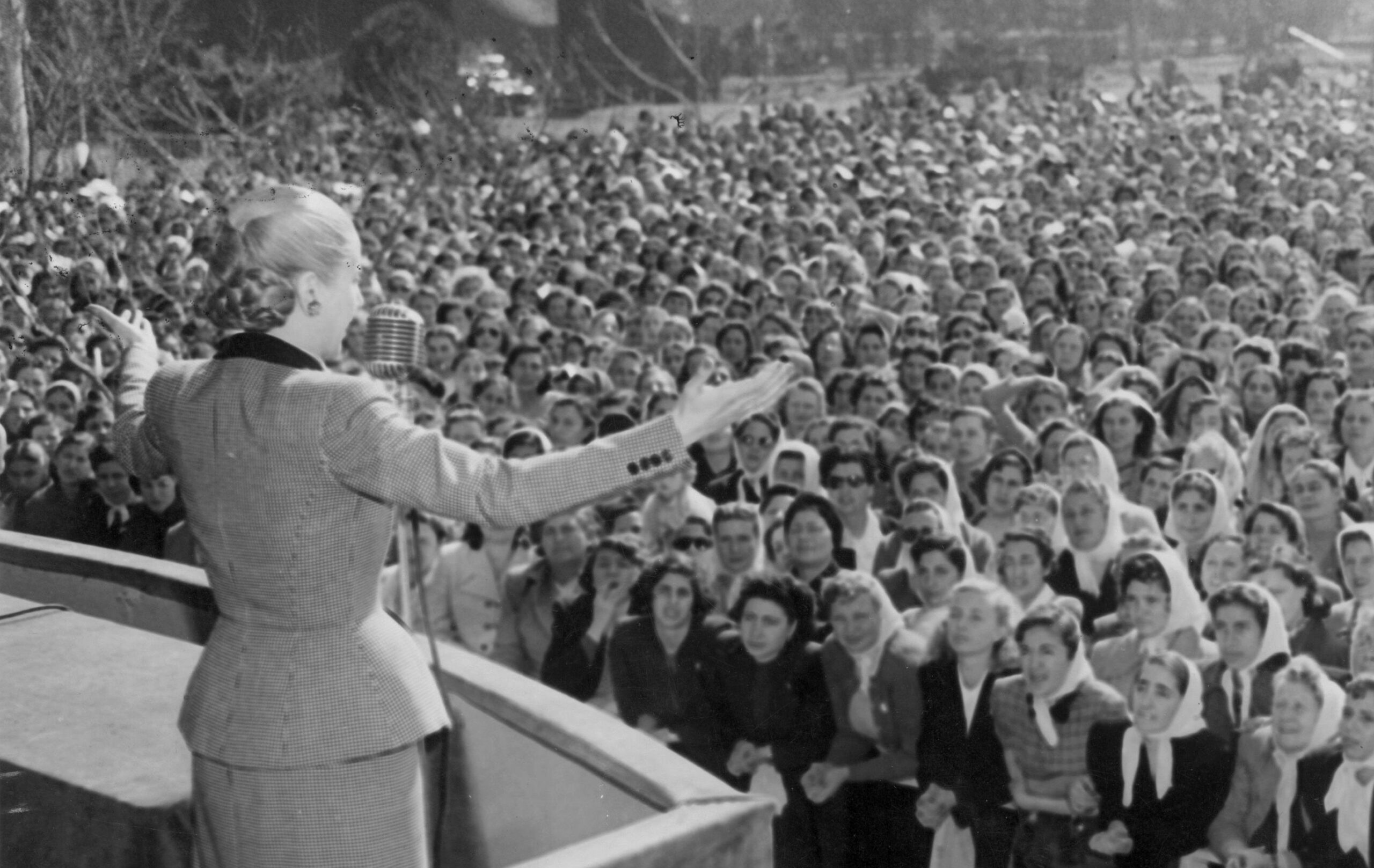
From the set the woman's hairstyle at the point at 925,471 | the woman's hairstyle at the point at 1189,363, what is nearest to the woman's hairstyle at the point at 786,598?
the woman's hairstyle at the point at 925,471

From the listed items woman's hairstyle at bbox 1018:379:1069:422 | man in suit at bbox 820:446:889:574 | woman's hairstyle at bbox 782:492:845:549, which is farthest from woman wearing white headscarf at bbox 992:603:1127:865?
woman's hairstyle at bbox 1018:379:1069:422

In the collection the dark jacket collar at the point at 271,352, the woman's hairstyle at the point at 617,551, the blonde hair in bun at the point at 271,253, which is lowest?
the woman's hairstyle at the point at 617,551

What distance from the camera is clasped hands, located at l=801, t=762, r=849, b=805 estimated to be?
472cm

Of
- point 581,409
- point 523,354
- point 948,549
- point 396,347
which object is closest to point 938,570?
point 948,549

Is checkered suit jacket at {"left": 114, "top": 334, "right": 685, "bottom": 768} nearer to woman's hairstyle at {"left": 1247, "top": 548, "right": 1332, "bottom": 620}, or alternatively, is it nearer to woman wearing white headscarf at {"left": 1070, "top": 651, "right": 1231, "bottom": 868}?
woman wearing white headscarf at {"left": 1070, "top": 651, "right": 1231, "bottom": 868}

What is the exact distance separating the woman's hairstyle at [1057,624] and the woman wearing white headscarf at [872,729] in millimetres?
416

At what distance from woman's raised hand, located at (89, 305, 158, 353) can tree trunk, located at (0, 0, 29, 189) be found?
9.99m

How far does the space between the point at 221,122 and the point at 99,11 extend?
3.02m

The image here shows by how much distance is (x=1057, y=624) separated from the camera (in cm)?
441

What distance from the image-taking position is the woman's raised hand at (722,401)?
1.81 m

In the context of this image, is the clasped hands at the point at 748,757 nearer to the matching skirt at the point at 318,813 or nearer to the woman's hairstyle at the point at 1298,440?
the woman's hairstyle at the point at 1298,440

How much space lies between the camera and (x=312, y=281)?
1.91 m

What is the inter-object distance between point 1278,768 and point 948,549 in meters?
1.23

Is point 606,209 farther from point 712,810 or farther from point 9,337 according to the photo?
point 712,810
